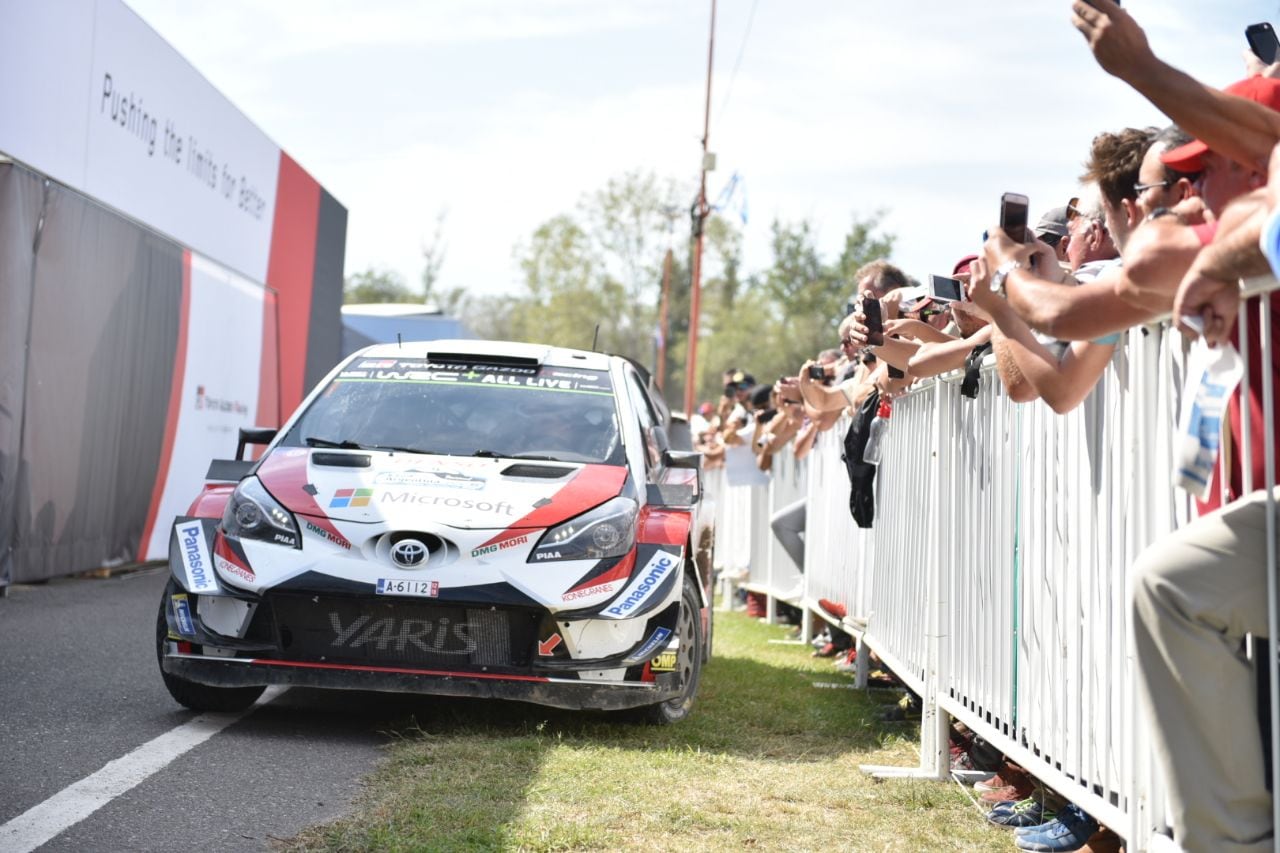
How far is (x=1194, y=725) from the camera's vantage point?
3.02m

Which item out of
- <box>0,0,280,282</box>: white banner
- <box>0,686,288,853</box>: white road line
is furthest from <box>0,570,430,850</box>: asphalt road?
<box>0,0,280,282</box>: white banner

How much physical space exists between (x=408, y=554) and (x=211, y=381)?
1027 cm

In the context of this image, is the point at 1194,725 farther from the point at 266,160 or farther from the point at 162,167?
the point at 266,160

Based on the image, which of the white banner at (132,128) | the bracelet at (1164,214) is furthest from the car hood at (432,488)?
the white banner at (132,128)

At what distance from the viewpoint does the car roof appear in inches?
297

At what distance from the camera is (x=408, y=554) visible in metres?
5.83

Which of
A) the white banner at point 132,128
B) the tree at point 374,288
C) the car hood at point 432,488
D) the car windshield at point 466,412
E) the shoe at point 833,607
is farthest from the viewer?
the tree at point 374,288

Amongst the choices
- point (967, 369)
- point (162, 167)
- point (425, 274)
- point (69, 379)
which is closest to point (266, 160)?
point (162, 167)

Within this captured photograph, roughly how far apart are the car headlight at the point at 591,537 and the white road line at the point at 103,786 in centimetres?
151

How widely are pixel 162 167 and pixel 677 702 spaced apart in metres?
9.87

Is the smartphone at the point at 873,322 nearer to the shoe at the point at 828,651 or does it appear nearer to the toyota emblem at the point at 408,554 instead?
the toyota emblem at the point at 408,554

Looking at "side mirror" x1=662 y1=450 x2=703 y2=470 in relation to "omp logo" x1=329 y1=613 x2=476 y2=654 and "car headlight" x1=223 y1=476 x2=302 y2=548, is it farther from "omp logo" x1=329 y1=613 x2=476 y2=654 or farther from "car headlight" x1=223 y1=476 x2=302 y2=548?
"car headlight" x1=223 y1=476 x2=302 y2=548

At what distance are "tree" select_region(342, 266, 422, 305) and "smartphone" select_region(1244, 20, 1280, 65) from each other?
8777 cm

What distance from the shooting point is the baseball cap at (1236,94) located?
3.16 metres
